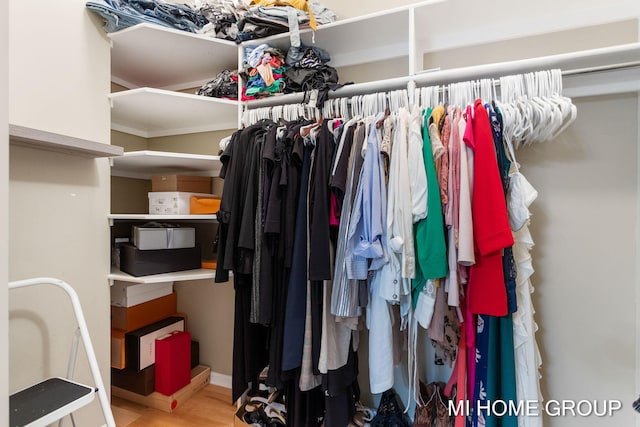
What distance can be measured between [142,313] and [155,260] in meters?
0.46

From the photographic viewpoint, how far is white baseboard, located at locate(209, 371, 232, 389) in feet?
6.49

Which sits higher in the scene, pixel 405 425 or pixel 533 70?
pixel 533 70

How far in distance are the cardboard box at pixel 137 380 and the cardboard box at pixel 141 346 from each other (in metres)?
0.05

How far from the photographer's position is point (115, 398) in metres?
1.81

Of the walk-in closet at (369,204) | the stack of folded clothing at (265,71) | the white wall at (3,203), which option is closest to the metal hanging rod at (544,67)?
the walk-in closet at (369,204)

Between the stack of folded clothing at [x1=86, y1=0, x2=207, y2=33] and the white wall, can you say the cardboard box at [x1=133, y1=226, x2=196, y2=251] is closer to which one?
the stack of folded clothing at [x1=86, y1=0, x2=207, y2=33]

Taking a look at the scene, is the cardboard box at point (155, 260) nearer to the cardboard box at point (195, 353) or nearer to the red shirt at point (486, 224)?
the cardboard box at point (195, 353)

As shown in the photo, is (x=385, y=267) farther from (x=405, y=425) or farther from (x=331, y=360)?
(x=405, y=425)

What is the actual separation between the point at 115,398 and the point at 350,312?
67.1 inches

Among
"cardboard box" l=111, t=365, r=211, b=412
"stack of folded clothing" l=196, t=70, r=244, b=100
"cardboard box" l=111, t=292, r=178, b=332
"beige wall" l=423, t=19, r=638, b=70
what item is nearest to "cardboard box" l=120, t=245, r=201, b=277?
"cardboard box" l=111, t=292, r=178, b=332

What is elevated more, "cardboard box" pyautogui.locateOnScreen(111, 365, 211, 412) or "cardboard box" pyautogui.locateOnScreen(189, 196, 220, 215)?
"cardboard box" pyautogui.locateOnScreen(189, 196, 220, 215)

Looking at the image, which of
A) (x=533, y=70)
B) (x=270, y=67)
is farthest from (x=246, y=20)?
(x=533, y=70)

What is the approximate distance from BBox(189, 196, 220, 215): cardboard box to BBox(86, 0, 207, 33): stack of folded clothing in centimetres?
92

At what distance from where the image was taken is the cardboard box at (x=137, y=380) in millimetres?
1731
